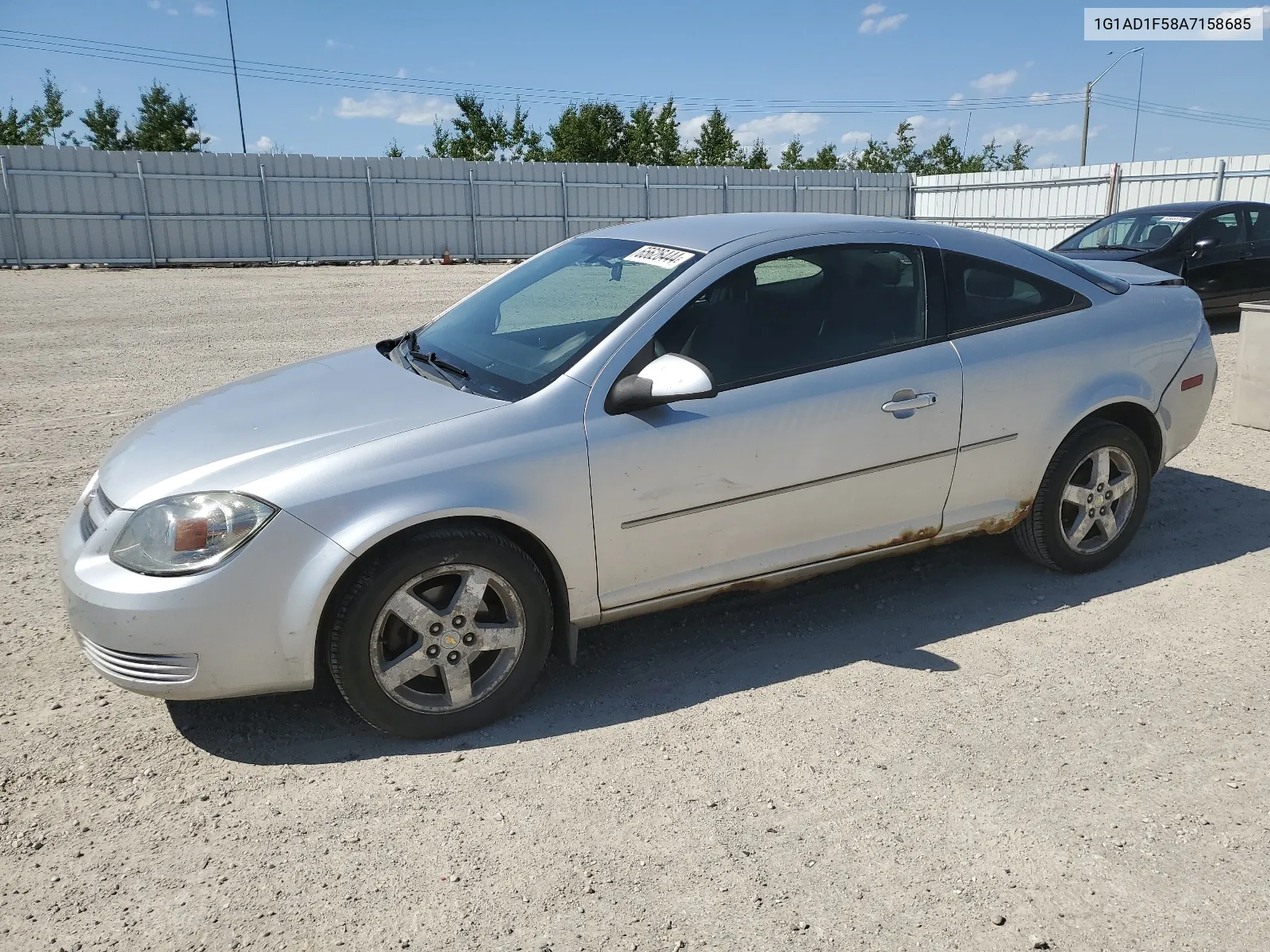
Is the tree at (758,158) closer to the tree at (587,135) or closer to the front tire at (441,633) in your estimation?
the tree at (587,135)

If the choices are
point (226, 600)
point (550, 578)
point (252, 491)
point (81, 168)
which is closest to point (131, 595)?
point (226, 600)

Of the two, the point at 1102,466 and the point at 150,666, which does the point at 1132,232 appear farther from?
the point at 150,666

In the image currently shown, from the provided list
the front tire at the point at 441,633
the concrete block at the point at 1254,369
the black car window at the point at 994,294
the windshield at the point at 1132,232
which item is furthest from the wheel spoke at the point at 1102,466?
the windshield at the point at 1132,232

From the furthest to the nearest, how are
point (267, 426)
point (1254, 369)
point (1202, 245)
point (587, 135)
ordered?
1. point (587, 135)
2. point (1202, 245)
3. point (1254, 369)
4. point (267, 426)

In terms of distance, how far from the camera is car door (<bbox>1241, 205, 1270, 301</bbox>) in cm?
1181

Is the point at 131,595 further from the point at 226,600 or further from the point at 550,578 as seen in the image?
the point at 550,578

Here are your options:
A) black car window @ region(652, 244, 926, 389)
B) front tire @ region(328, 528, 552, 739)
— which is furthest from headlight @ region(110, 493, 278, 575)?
black car window @ region(652, 244, 926, 389)

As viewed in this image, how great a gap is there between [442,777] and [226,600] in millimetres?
869

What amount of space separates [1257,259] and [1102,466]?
9181 millimetres

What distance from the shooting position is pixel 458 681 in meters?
3.42

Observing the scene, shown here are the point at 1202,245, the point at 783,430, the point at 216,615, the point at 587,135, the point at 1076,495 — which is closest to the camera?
the point at 216,615

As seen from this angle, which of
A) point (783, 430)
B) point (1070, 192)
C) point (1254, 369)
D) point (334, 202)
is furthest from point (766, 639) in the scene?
point (334, 202)

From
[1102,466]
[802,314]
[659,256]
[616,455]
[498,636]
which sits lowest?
[498,636]

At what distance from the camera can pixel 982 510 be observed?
440cm
